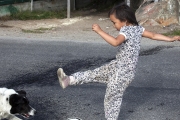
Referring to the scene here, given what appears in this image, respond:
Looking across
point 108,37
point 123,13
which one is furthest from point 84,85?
point 108,37

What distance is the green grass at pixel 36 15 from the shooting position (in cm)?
1823

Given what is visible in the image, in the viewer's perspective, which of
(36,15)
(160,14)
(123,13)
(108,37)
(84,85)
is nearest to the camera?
(108,37)

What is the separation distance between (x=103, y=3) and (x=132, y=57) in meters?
17.2

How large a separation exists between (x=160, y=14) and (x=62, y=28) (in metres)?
3.20

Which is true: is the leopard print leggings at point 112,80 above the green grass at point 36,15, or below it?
above

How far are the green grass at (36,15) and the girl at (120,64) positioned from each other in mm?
12812

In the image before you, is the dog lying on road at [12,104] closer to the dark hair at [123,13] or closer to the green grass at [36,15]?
the dark hair at [123,13]

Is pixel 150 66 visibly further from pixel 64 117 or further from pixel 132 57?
pixel 132 57

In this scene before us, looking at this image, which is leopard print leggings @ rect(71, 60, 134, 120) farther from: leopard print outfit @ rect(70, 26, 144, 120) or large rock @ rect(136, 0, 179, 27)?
large rock @ rect(136, 0, 179, 27)

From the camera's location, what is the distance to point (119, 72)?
543 cm

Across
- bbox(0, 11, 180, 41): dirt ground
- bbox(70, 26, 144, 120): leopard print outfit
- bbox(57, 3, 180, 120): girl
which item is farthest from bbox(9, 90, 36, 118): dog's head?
bbox(0, 11, 180, 41): dirt ground

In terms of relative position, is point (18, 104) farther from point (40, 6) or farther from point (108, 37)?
point (40, 6)

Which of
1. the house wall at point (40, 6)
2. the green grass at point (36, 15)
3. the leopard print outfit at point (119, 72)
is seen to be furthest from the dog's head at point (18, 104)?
the house wall at point (40, 6)

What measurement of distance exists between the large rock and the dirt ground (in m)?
0.26
